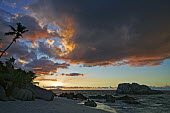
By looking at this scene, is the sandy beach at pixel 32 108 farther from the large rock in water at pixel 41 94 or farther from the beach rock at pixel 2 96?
the large rock in water at pixel 41 94

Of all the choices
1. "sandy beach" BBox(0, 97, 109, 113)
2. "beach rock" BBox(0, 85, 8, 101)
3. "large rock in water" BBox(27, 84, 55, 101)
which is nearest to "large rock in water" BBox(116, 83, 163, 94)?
"large rock in water" BBox(27, 84, 55, 101)

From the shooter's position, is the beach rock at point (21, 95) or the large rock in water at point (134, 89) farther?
the large rock in water at point (134, 89)

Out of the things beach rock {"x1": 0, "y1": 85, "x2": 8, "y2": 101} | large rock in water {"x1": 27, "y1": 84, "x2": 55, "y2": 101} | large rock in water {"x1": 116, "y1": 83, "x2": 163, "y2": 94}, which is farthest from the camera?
large rock in water {"x1": 116, "y1": 83, "x2": 163, "y2": 94}

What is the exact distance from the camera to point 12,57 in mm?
52750

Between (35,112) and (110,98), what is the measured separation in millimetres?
44141

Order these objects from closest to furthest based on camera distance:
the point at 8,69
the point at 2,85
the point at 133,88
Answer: the point at 2,85 → the point at 8,69 → the point at 133,88

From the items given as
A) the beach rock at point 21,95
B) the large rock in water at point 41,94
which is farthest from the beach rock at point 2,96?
the large rock in water at point 41,94

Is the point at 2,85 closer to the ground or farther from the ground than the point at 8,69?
Result: closer to the ground

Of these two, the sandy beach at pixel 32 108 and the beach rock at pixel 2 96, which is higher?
the beach rock at pixel 2 96

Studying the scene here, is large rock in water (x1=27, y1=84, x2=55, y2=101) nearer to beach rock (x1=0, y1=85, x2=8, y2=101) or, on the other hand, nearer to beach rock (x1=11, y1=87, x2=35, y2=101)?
beach rock (x1=11, y1=87, x2=35, y2=101)

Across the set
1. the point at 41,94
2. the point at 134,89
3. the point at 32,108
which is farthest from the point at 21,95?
the point at 134,89

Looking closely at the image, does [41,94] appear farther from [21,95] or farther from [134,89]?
[134,89]

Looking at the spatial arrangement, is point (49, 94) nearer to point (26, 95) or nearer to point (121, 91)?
point (26, 95)

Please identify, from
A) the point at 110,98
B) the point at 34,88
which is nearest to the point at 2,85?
the point at 34,88
